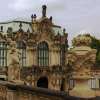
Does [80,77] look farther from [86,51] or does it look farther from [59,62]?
[59,62]

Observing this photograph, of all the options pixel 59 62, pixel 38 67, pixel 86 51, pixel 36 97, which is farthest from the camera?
pixel 59 62

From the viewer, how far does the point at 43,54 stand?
43.5 m

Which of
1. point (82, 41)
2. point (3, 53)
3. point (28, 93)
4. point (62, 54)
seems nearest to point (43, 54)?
point (62, 54)

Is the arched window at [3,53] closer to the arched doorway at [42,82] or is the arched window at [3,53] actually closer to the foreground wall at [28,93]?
the arched doorway at [42,82]

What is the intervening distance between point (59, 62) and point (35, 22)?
5.99 meters

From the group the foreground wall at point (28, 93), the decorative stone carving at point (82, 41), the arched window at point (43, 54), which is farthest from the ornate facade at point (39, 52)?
the decorative stone carving at point (82, 41)

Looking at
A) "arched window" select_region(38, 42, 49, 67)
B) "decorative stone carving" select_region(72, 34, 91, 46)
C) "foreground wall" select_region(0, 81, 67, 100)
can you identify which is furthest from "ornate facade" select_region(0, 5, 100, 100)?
"decorative stone carving" select_region(72, 34, 91, 46)

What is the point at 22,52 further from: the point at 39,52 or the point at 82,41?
the point at 82,41

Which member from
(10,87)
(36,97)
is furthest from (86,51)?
(10,87)

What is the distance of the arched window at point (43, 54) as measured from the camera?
43031 millimetres

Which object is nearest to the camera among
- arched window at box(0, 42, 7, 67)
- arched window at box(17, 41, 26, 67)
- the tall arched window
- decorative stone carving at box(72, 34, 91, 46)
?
decorative stone carving at box(72, 34, 91, 46)

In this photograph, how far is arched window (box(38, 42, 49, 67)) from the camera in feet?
141

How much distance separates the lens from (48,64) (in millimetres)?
44219

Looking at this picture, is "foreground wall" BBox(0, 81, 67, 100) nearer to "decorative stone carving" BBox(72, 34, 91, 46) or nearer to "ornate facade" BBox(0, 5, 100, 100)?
"decorative stone carving" BBox(72, 34, 91, 46)
